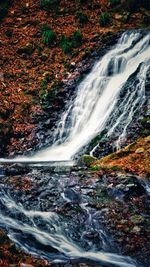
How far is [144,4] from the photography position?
1689 cm

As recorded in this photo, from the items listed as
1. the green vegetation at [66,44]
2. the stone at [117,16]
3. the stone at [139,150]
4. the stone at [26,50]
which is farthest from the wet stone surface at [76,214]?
the stone at [117,16]

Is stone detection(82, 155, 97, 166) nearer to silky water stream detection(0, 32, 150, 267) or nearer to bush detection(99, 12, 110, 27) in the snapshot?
silky water stream detection(0, 32, 150, 267)

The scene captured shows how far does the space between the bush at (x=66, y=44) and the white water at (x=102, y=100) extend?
1.53 m

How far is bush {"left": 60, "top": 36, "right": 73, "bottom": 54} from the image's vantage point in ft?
51.4

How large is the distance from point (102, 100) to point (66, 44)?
3.56m

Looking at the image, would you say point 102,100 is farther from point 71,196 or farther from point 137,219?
point 137,219

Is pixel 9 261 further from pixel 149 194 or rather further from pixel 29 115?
pixel 29 115

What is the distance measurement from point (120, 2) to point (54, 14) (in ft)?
9.20

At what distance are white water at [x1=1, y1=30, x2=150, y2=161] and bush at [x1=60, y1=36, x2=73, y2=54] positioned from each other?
60.2 inches

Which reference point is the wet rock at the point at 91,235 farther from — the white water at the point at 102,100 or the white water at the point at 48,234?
the white water at the point at 102,100

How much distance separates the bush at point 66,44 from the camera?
51.4 feet

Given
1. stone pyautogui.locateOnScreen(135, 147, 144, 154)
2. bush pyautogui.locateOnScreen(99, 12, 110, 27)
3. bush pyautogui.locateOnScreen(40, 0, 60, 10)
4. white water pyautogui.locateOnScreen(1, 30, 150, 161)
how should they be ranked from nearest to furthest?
stone pyautogui.locateOnScreen(135, 147, 144, 154)
white water pyautogui.locateOnScreen(1, 30, 150, 161)
bush pyautogui.locateOnScreen(99, 12, 110, 27)
bush pyautogui.locateOnScreen(40, 0, 60, 10)

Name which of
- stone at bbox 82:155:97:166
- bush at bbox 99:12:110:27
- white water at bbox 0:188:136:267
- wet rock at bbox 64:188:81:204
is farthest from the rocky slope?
white water at bbox 0:188:136:267

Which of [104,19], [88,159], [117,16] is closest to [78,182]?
[88,159]
